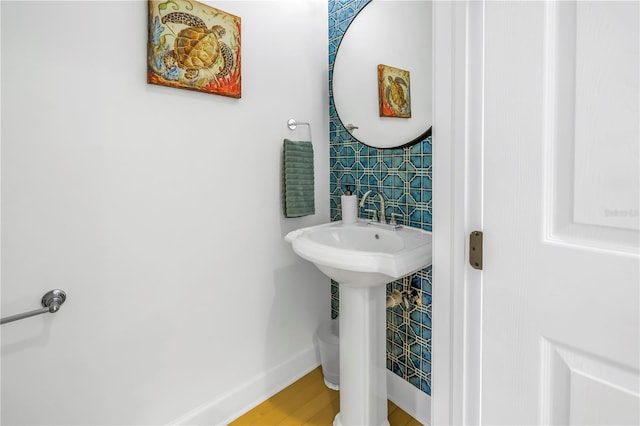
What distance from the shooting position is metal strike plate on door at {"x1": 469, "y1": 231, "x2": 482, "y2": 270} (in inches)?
30.2

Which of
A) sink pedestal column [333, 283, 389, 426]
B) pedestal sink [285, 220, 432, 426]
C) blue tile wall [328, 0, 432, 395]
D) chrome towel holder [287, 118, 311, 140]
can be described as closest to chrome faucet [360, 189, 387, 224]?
blue tile wall [328, 0, 432, 395]

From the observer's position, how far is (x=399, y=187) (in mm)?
1556

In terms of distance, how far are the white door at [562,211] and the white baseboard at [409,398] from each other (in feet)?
2.76

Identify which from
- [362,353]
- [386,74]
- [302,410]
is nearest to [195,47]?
[386,74]

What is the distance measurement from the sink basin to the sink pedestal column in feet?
0.40

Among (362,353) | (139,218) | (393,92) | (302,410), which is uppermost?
(393,92)

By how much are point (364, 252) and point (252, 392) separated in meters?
1.01

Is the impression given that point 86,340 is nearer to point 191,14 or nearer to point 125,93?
point 125,93

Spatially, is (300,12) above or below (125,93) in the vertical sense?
above

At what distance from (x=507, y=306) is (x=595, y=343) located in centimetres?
16

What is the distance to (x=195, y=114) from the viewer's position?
53.0 inches

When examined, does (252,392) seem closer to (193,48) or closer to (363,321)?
(363,321)

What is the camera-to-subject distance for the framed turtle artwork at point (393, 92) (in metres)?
1.47

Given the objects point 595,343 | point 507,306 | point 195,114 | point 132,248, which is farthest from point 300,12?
point 595,343
